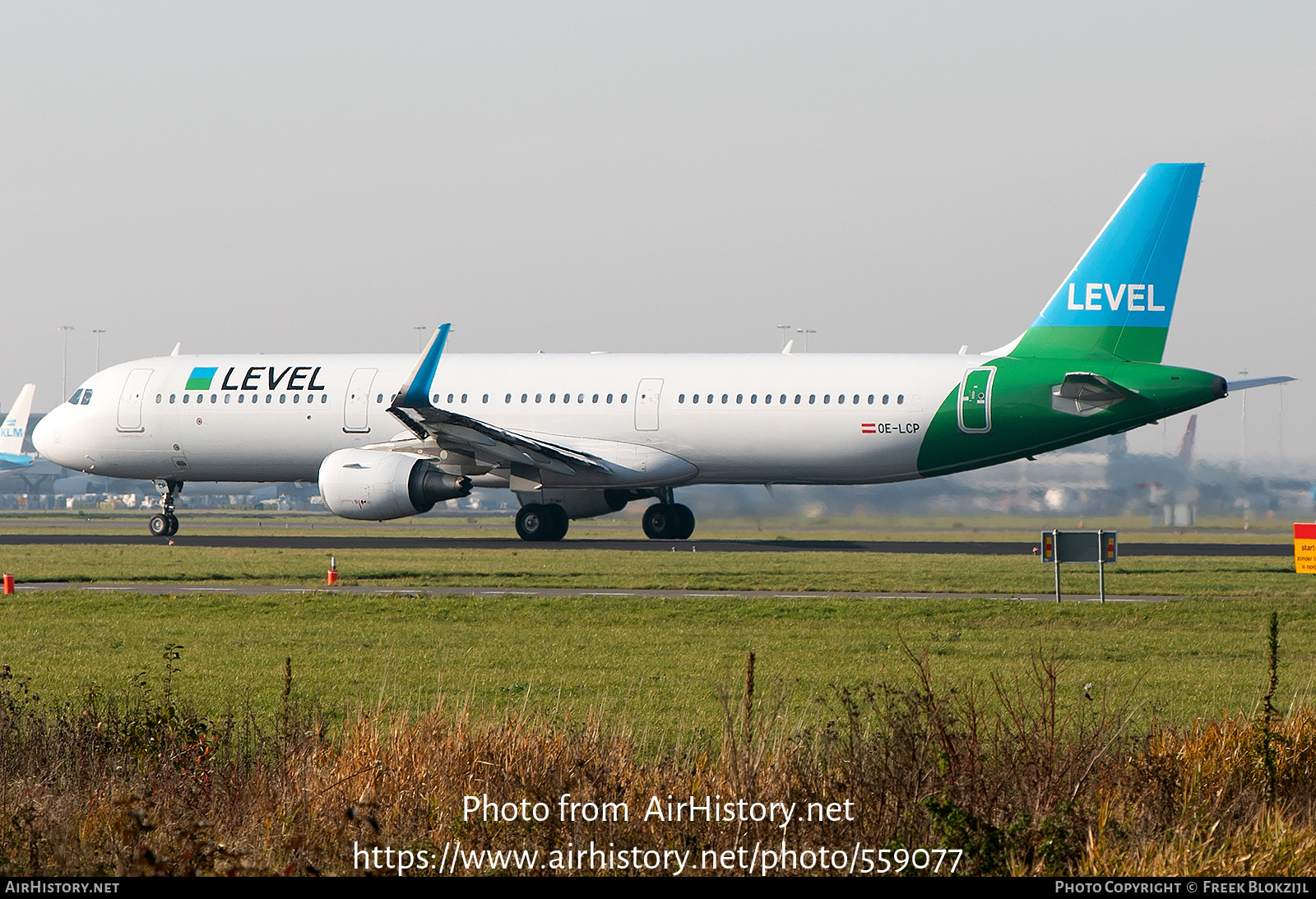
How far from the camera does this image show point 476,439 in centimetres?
3900

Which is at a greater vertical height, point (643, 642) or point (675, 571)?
point (675, 571)

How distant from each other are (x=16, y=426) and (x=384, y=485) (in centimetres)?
9894

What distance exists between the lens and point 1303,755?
10352 millimetres

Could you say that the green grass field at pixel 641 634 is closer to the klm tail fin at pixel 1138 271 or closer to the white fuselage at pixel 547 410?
the white fuselage at pixel 547 410

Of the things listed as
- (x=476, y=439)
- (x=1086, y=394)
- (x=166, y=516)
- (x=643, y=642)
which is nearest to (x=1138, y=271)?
(x=1086, y=394)

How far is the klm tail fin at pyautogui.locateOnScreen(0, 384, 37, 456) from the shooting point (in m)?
122

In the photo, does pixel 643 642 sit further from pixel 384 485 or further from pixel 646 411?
pixel 646 411

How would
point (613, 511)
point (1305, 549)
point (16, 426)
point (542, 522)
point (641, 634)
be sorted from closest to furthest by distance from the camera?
point (641, 634)
point (1305, 549)
point (542, 522)
point (613, 511)
point (16, 426)

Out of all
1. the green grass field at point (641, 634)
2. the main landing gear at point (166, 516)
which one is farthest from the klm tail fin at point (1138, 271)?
the main landing gear at point (166, 516)

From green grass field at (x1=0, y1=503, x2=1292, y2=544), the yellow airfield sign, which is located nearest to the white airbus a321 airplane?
green grass field at (x1=0, y1=503, x2=1292, y2=544)

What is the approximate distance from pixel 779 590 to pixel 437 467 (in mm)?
15517

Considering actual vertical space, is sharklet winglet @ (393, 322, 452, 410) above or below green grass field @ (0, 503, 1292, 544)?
above

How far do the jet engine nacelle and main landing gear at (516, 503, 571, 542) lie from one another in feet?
11.6

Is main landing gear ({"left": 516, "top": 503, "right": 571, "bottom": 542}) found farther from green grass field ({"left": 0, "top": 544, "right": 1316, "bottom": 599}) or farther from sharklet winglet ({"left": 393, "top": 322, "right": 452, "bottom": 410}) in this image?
sharklet winglet ({"left": 393, "top": 322, "right": 452, "bottom": 410})
